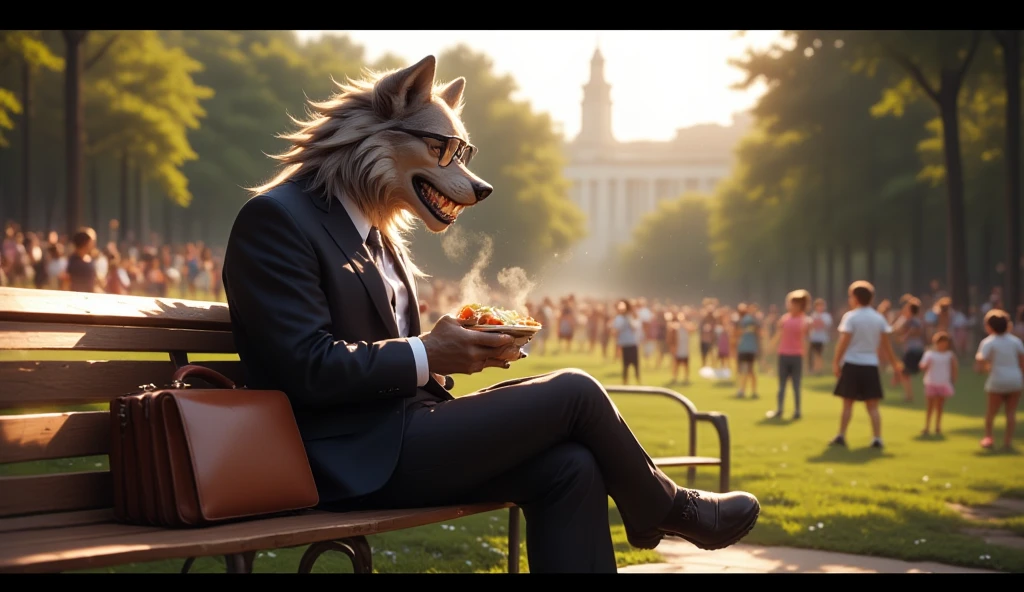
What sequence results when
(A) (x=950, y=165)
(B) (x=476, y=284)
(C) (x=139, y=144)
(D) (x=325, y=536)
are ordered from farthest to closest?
(C) (x=139, y=144) → (A) (x=950, y=165) → (B) (x=476, y=284) → (D) (x=325, y=536)

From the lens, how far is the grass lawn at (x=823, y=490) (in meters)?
6.90

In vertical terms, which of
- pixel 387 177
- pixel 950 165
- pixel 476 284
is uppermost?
pixel 950 165

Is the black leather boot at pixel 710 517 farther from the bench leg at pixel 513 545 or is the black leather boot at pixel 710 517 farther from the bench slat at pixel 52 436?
the bench slat at pixel 52 436

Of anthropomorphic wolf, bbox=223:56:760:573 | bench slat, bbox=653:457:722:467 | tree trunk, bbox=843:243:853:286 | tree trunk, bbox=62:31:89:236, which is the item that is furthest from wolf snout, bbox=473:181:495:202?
tree trunk, bbox=843:243:853:286

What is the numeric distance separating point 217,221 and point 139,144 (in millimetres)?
16348

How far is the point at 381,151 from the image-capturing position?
13.3ft

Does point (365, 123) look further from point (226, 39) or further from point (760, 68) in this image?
point (226, 39)

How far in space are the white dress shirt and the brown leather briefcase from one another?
0.40 metres

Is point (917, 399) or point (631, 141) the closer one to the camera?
point (917, 399)

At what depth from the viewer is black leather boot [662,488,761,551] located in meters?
3.82

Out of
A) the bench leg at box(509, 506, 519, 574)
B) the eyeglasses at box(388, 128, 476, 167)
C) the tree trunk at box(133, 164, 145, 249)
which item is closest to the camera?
the eyeglasses at box(388, 128, 476, 167)

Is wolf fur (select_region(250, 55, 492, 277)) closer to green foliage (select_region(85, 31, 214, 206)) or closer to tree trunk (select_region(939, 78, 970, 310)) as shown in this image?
tree trunk (select_region(939, 78, 970, 310))

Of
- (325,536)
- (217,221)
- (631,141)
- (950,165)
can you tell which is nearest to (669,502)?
(325,536)
